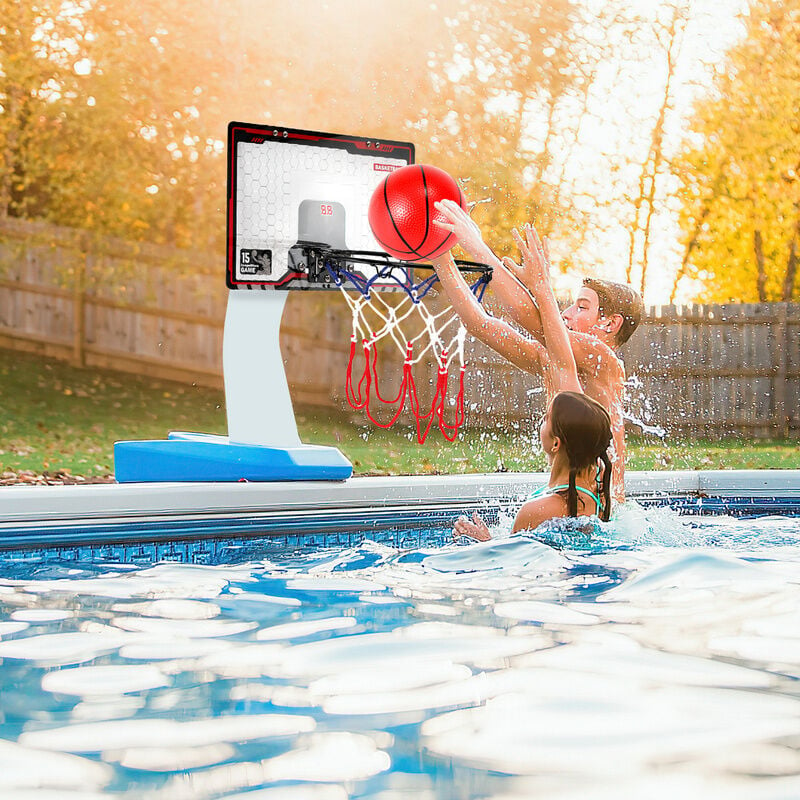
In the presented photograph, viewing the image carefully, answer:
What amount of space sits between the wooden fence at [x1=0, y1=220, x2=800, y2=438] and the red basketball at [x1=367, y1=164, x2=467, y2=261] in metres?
6.68

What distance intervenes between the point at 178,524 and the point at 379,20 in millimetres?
8032

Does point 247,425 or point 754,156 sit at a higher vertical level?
point 754,156

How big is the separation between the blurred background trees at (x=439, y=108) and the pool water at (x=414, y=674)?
747 centimetres

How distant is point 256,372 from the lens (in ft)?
18.4

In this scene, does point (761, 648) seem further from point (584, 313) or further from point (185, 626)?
point (584, 313)

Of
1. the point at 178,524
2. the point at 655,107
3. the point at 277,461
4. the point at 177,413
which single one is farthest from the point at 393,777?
the point at 655,107

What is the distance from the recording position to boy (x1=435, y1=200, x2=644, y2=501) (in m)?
4.30

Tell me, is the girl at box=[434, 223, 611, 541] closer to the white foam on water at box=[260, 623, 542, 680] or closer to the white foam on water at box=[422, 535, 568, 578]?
the white foam on water at box=[422, 535, 568, 578]

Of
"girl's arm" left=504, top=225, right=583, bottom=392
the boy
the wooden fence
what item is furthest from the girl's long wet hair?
the wooden fence

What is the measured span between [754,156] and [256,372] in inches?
345

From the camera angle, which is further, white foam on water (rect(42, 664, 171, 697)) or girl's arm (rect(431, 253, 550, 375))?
girl's arm (rect(431, 253, 550, 375))

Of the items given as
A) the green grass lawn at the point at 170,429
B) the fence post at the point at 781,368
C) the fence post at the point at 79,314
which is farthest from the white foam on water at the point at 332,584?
the fence post at the point at 79,314

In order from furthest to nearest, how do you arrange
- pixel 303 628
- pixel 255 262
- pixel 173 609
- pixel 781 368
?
pixel 781 368
pixel 255 262
pixel 173 609
pixel 303 628

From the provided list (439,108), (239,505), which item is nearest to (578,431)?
(239,505)
